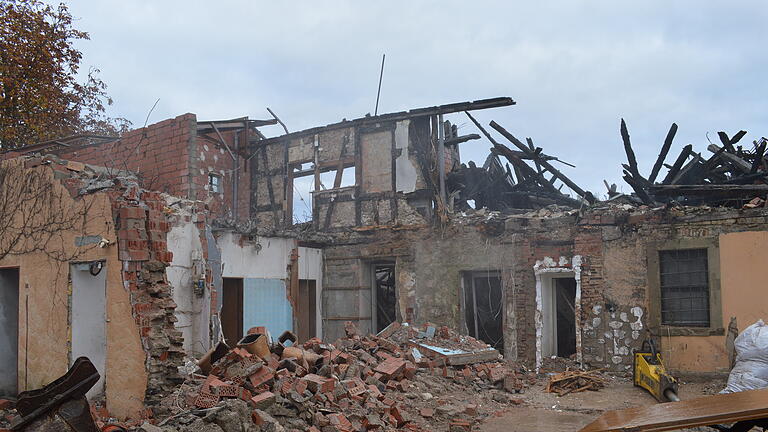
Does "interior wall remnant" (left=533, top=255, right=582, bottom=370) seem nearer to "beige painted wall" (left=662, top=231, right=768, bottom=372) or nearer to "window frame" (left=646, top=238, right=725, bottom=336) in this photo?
"window frame" (left=646, top=238, right=725, bottom=336)

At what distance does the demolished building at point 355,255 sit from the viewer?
8422 millimetres

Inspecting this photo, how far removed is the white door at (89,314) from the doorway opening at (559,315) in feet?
30.3

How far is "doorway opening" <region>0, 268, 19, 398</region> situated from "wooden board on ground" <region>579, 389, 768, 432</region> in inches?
367

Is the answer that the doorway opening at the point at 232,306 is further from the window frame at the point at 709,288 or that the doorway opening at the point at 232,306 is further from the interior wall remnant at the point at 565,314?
the window frame at the point at 709,288

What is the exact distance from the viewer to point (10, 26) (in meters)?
17.3

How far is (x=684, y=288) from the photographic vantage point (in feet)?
42.9

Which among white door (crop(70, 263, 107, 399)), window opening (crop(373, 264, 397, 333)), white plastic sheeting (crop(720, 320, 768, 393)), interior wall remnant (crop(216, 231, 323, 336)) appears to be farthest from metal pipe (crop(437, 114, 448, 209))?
white door (crop(70, 263, 107, 399))

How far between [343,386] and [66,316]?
12.6 feet

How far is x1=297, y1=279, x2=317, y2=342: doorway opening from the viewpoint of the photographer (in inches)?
640

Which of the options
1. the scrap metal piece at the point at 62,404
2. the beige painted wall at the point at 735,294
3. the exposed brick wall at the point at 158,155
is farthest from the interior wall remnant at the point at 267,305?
the beige painted wall at the point at 735,294

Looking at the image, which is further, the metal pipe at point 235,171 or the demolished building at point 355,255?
the metal pipe at point 235,171

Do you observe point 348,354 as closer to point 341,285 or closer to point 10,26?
point 341,285

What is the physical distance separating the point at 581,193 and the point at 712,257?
3199 mm

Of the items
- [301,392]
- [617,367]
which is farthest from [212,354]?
[617,367]
